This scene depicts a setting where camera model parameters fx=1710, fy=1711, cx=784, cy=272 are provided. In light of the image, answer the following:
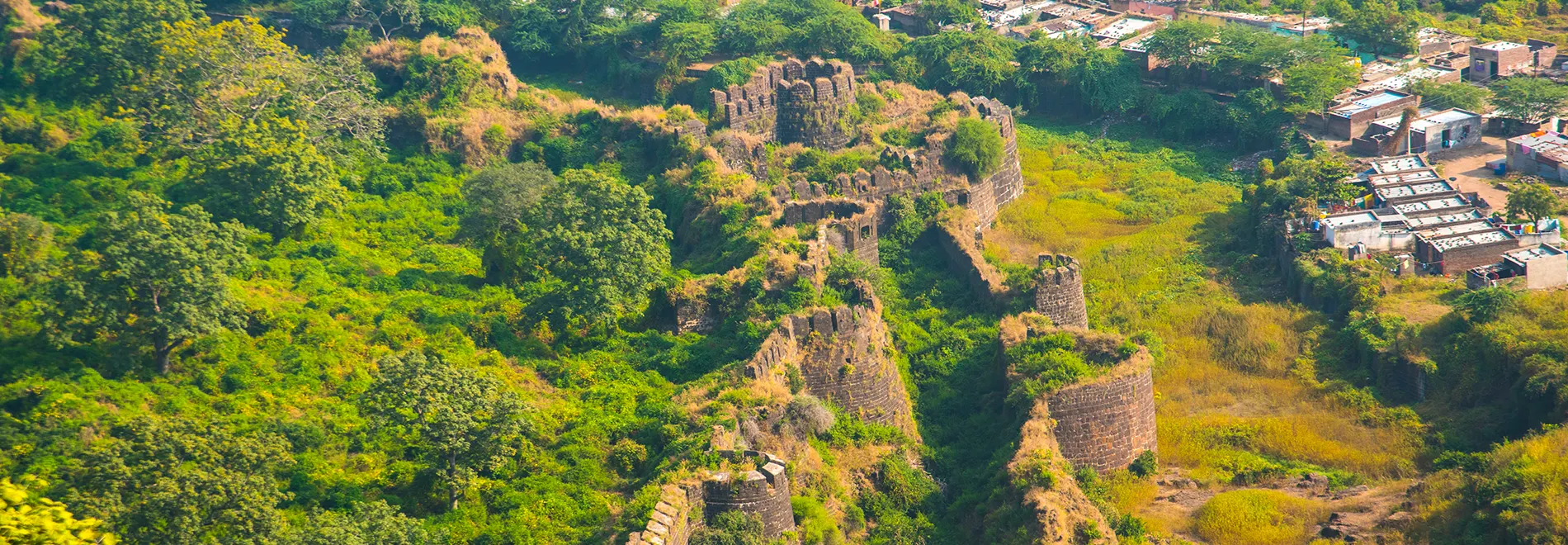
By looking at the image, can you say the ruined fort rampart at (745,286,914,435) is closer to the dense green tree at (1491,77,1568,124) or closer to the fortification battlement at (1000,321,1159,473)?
the fortification battlement at (1000,321,1159,473)

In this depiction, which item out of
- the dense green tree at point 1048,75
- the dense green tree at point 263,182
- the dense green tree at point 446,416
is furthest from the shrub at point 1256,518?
the dense green tree at point 1048,75

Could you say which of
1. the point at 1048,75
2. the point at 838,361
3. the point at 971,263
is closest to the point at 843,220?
the point at 971,263

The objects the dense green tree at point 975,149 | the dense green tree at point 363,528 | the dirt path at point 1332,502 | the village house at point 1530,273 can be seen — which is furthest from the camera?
the dense green tree at point 975,149

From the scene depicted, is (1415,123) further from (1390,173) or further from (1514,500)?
(1514,500)

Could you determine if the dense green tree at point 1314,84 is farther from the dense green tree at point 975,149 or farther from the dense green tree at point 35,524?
the dense green tree at point 35,524

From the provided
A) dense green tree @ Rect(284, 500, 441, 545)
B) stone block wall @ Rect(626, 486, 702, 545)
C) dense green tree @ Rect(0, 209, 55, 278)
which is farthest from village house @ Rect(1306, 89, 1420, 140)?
dense green tree @ Rect(0, 209, 55, 278)
